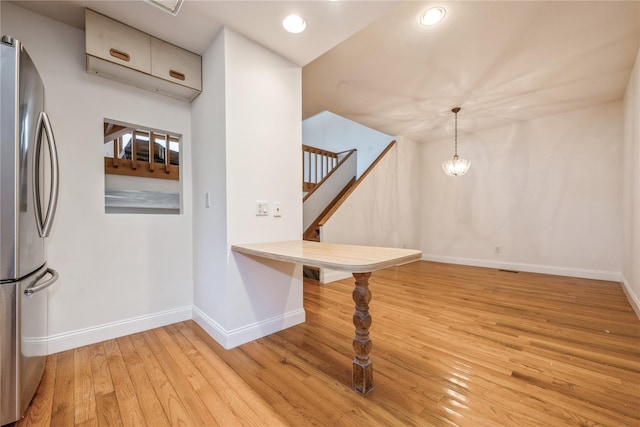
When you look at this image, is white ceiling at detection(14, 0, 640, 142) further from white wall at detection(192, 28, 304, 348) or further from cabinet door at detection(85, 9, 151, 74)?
white wall at detection(192, 28, 304, 348)

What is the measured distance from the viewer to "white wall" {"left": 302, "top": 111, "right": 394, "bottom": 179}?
18.9 ft

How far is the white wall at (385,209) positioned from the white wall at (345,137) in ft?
2.22

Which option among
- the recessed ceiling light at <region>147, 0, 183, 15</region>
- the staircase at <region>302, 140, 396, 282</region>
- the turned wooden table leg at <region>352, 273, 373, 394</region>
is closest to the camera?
the turned wooden table leg at <region>352, 273, 373, 394</region>

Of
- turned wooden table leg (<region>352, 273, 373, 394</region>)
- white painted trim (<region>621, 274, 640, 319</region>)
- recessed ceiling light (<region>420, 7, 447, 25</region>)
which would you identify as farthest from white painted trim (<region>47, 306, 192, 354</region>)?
white painted trim (<region>621, 274, 640, 319</region>)

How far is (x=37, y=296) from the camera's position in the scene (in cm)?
143

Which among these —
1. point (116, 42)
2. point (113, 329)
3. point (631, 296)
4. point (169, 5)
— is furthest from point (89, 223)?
point (631, 296)

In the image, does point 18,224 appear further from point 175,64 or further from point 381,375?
point 381,375

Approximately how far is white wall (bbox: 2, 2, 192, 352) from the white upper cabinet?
0.16 meters

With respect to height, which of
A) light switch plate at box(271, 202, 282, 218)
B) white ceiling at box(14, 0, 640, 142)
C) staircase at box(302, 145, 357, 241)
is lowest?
light switch plate at box(271, 202, 282, 218)

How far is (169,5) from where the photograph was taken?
1709 millimetres

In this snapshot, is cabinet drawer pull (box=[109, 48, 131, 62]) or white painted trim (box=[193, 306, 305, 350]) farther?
white painted trim (box=[193, 306, 305, 350])

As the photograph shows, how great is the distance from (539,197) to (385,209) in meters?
2.51

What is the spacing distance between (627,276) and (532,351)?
8.90ft

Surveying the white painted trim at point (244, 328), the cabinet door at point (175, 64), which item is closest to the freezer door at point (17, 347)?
the white painted trim at point (244, 328)
